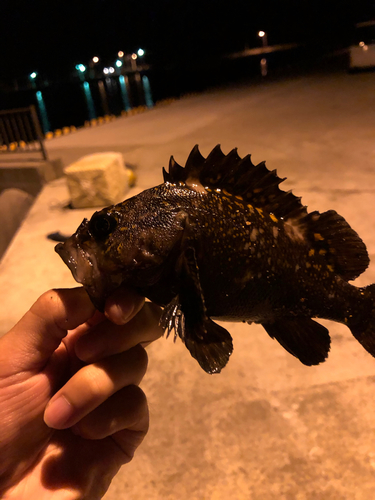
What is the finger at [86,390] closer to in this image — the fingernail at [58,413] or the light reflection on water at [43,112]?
the fingernail at [58,413]

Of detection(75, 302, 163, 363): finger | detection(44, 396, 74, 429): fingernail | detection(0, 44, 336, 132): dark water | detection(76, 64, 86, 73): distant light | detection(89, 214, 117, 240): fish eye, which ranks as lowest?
detection(44, 396, 74, 429): fingernail

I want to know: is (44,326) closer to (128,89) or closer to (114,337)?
(114,337)

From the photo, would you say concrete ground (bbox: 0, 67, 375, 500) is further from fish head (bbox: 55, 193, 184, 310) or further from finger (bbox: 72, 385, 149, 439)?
fish head (bbox: 55, 193, 184, 310)

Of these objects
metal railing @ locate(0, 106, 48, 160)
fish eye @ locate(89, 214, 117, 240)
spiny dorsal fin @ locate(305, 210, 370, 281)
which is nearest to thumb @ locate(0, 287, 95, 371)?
fish eye @ locate(89, 214, 117, 240)

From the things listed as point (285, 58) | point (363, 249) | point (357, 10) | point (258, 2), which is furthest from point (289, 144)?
point (258, 2)

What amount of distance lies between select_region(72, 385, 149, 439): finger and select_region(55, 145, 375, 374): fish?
1.65 ft

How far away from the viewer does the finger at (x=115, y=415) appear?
1429 millimetres

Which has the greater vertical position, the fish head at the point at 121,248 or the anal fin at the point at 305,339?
the fish head at the point at 121,248

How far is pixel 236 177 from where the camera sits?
1296 mm

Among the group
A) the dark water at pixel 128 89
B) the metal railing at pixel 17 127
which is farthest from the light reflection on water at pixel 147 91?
the metal railing at pixel 17 127

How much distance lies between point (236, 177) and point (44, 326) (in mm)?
930

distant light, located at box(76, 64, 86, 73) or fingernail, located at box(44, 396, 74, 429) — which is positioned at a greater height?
distant light, located at box(76, 64, 86, 73)

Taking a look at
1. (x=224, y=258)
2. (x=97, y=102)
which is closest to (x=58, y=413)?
(x=224, y=258)

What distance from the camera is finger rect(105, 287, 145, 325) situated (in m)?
1.17
